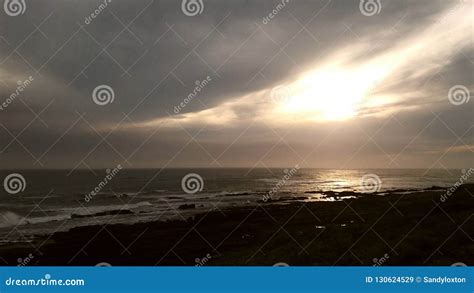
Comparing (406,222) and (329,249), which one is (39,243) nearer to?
(329,249)

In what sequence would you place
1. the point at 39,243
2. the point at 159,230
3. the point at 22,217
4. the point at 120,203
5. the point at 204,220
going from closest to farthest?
the point at 39,243
the point at 159,230
the point at 204,220
the point at 22,217
the point at 120,203

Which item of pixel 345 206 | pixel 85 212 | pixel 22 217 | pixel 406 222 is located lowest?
pixel 22 217

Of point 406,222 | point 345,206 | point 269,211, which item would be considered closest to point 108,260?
point 406,222

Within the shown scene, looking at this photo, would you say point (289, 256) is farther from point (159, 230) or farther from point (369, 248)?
point (159, 230)

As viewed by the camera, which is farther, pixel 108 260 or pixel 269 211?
pixel 269 211

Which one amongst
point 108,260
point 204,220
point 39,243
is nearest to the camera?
point 108,260

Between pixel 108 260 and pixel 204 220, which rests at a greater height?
pixel 204 220
